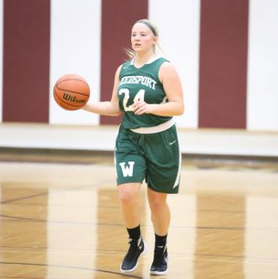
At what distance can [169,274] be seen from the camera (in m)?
5.35

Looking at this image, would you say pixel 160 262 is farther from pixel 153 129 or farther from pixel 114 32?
pixel 114 32

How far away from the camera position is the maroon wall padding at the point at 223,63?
13305 mm

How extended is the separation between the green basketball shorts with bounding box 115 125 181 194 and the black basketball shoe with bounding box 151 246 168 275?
1.46ft

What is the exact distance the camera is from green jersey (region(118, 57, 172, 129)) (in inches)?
205

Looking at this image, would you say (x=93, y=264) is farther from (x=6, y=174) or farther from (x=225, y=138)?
(x=225, y=138)

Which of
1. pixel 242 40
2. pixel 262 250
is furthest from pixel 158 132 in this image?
pixel 242 40

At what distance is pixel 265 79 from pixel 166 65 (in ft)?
27.3

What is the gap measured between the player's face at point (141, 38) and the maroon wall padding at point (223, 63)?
8.20 m

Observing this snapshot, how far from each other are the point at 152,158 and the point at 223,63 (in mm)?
Answer: 8453

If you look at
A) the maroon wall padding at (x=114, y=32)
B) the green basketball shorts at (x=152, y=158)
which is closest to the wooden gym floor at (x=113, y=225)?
the green basketball shorts at (x=152, y=158)

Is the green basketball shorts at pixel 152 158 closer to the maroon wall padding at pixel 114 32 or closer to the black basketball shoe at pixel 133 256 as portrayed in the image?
the black basketball shoe at pixel 133 256

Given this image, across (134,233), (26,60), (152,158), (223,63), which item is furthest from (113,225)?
(26,60)

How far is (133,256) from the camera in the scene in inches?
214

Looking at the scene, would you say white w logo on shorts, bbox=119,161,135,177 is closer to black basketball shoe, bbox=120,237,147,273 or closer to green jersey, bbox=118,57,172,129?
green jersey, bbox=118,57,172,129
